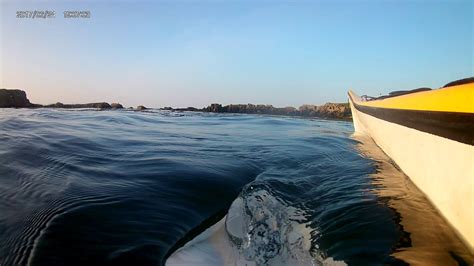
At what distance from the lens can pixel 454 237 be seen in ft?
7.68

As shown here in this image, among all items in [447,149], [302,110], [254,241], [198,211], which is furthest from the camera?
[302,110]

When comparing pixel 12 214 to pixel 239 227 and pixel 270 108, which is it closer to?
pixel 239 227

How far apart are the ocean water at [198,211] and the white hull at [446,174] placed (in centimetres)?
13

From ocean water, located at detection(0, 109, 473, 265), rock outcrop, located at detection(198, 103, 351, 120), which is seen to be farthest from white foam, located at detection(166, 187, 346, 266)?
rock outcrop, located at detection(198, 103, 351, 120)

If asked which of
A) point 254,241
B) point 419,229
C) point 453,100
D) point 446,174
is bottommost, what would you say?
point 254,241

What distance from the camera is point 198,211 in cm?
308

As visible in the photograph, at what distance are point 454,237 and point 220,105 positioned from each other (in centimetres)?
3782

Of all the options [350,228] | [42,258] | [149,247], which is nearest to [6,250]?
[42,258]

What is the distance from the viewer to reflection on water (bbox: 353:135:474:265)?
84.7 inches

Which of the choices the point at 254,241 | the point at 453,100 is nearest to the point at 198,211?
the point at 254,241

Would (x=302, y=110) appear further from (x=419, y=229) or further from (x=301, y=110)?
(x=419, y=229)

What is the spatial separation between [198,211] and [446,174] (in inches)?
81.0

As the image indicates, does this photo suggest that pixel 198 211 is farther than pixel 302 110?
No

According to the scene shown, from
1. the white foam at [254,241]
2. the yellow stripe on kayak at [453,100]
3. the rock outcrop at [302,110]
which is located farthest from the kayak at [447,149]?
the rock outcrop at [302,110]
